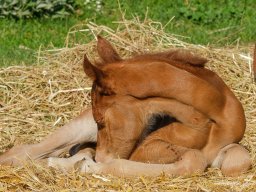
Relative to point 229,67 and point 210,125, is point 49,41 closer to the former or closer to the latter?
point 229,67

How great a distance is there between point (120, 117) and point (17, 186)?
2.87 feet

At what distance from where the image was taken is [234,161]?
599 cm

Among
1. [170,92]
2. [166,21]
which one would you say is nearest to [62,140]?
[170,92]

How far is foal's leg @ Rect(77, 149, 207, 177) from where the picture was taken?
19.3 feet

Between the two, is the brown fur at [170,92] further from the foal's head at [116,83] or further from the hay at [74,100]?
the hay at [74,100]

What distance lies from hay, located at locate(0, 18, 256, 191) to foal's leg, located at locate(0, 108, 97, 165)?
0.50m

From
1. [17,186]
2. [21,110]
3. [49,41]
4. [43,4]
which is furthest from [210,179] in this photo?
[43,4]

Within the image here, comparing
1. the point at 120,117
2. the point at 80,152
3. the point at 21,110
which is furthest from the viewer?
the point at 21,110

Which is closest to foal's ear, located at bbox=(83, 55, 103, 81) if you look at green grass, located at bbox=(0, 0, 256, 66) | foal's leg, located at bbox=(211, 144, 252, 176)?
foal's leg, located at bbox=(211, 144, 252, 176)

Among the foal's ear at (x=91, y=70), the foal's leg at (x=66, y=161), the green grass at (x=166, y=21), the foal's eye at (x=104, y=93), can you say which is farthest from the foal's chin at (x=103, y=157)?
the green grass at (x=166, y=21)

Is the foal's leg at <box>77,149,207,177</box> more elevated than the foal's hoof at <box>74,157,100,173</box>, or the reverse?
the foal's leg at <box>77,149,207,177</box>

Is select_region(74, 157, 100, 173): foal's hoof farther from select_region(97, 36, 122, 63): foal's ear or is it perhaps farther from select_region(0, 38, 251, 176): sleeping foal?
select_region(97, 36, 122, 63): foal's ear

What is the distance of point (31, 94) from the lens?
793cm

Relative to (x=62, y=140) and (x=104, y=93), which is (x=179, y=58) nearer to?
(x=104, y=93)
